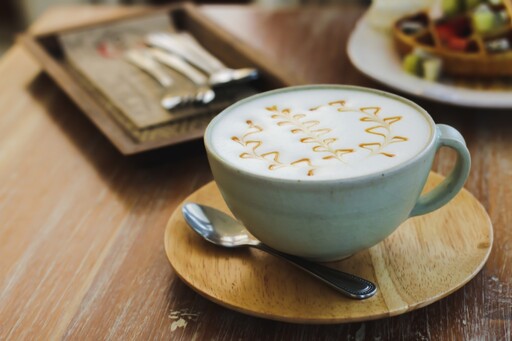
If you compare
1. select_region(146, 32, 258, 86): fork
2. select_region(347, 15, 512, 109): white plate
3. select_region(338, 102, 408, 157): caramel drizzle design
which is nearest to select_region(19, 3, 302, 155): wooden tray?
select_region(146, 32, 258, 86): fork

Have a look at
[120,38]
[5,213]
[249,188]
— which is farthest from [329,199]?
[120,38]

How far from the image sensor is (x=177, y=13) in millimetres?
1324

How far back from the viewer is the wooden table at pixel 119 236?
52cm

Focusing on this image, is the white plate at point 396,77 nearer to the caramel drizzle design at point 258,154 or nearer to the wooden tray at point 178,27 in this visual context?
the wooden tray at point 178,27

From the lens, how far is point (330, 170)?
49 centimetres

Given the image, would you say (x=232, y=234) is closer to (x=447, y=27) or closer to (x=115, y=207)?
(x=115, y=207)

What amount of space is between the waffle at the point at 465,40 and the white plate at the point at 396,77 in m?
0.03

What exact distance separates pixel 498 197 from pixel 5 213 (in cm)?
55

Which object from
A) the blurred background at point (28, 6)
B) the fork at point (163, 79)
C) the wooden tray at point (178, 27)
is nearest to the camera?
the wooden tray at point (178, 27)

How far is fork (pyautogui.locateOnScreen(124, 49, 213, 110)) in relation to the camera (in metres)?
0.92

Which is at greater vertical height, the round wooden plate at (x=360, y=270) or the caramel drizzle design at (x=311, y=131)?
the caramel drizzle design at (x=311, y=131)

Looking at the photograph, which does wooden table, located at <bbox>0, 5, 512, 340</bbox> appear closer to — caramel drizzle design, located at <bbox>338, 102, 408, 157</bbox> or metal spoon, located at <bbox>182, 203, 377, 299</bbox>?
metal spoon, located at <bbox>182, 203, 377, 299</bbox>

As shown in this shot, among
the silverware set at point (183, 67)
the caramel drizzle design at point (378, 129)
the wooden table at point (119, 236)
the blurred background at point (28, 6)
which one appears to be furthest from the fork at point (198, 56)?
the blurred background at point (28, 6)

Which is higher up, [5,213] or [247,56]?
[5,213]
